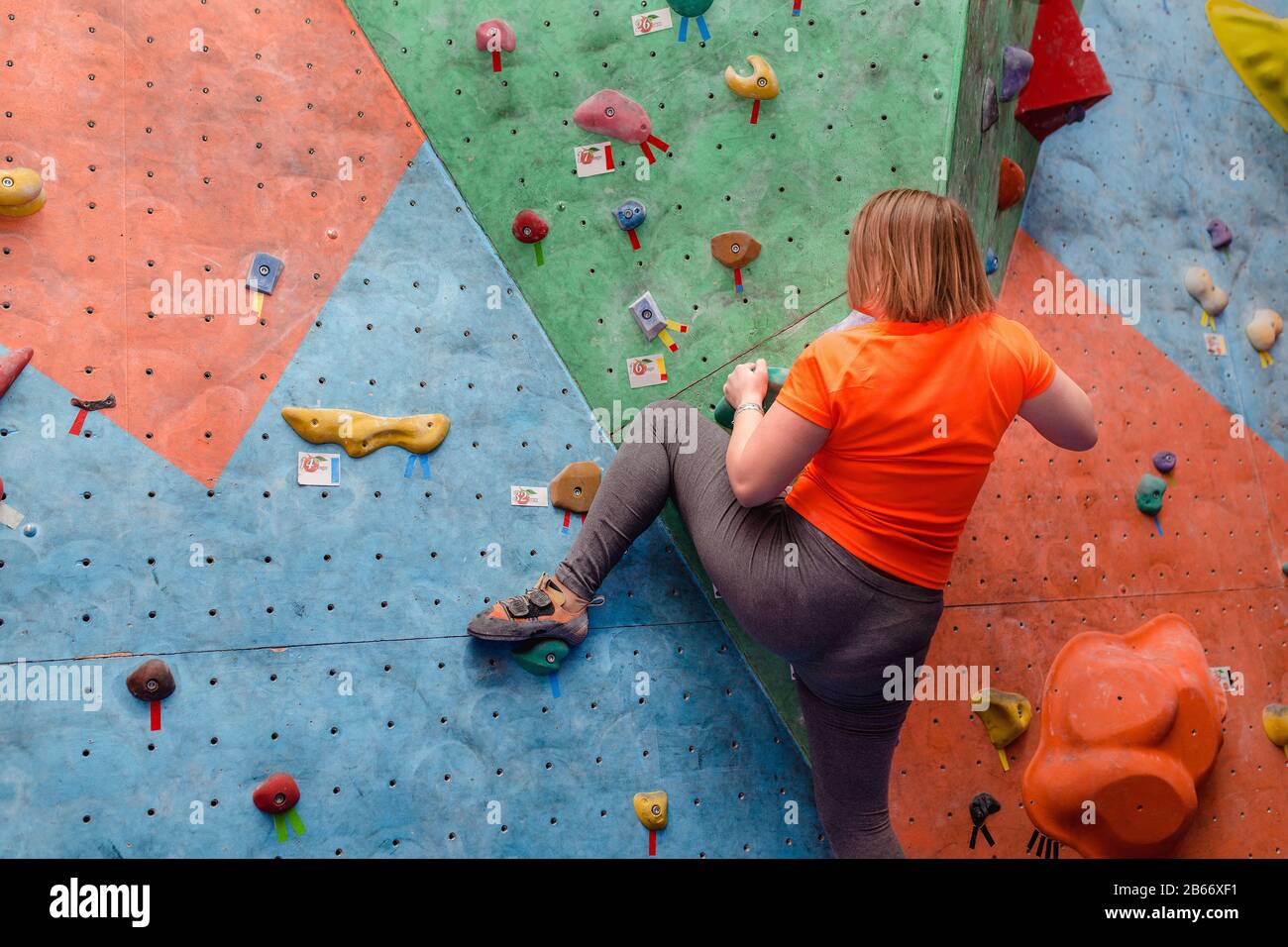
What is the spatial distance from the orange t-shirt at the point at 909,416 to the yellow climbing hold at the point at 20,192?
194 centimetres

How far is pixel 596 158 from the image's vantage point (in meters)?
3.02

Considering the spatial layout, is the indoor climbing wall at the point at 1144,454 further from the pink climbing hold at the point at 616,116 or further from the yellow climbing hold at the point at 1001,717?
the pink climbing hold at the point at 616,116

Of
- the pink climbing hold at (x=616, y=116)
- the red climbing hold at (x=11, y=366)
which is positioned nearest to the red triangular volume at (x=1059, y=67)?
the pink climbing hold at (x=616, y=116)

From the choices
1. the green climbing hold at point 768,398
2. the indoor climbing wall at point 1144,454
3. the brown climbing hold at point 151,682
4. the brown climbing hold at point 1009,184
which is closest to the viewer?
the brown climbing hold at point 151,682

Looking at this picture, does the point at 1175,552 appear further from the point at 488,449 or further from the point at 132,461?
the point at 132,461

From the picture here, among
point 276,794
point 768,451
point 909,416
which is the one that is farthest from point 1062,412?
point 276,794

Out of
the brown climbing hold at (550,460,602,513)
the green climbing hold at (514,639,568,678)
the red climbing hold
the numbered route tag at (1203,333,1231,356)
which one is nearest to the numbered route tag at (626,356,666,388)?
the brown climbing hold at (550,460,602,513)

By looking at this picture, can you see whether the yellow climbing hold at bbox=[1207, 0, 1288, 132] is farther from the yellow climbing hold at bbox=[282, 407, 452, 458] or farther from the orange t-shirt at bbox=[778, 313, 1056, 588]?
the yellow climbing hold at bbox=[282, 407, 452, 458]

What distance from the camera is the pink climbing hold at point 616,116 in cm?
299

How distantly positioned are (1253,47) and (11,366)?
13.3 feet

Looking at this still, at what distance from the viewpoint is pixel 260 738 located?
2.74 metres

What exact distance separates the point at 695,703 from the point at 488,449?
0.88 metres

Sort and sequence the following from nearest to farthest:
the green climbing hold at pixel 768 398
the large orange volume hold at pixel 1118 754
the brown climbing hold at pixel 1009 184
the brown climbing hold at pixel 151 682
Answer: the brown climbing hold at pixel 151 682 < the green climbing hold at pixel 768 398 < the large orange volume hold at pixel 1118 754 < the brown climbing hold at pixel 1009 184

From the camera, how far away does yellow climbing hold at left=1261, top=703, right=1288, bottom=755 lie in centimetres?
337
